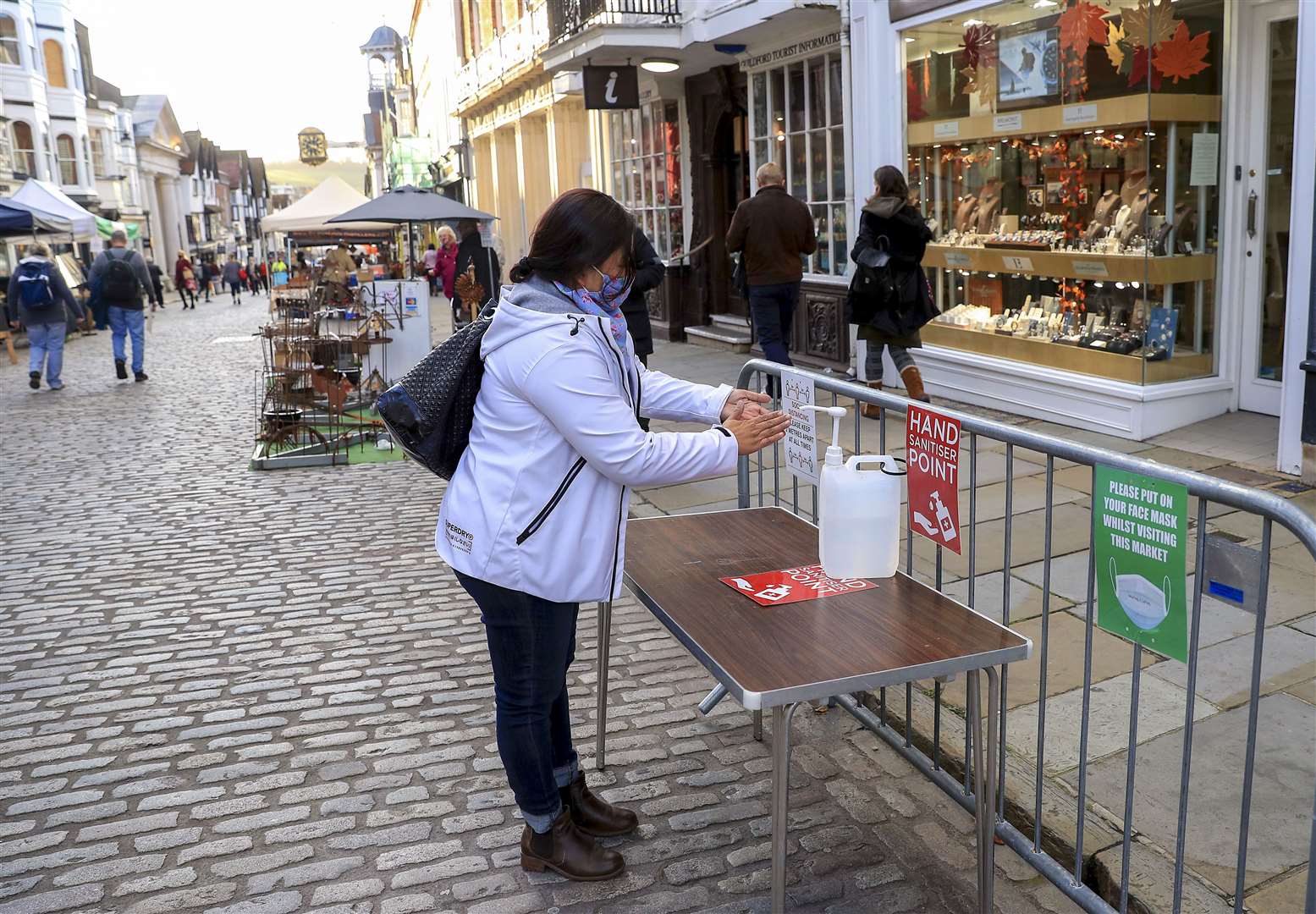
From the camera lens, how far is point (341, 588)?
5.99 meters

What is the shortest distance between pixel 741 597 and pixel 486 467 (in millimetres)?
725

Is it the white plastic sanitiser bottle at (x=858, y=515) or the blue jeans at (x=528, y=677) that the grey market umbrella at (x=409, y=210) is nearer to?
the blue jeans at (x=528, y=677)

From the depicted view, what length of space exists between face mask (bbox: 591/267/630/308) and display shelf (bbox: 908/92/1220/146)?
19.6ft

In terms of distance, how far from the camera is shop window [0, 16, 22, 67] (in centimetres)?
3847

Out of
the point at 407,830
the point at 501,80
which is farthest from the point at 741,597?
the point at 501,80

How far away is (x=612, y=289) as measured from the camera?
2.84 meters

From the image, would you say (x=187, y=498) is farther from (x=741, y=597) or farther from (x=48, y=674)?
(x=741, y=597)

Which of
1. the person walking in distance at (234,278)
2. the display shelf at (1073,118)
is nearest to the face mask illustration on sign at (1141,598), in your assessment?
the display shelf at (1073,118)

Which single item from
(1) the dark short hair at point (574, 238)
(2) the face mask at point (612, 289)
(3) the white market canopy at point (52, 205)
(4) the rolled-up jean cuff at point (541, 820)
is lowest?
(4) the rolled-up jean cuff at point (541, 820)

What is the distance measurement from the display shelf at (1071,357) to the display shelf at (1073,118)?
155 centimetres

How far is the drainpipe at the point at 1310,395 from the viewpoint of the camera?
19.9ft

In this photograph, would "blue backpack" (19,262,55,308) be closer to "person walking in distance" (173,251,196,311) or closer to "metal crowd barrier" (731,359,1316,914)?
"metal crowd barrier" (731,359,1316,914)

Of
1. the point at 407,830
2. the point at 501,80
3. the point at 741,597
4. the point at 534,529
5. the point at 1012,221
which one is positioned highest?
the point at 501,80

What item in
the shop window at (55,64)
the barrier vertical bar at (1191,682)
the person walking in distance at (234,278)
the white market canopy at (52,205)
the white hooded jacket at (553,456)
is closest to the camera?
the barrier vertical bar at (1191,682)
